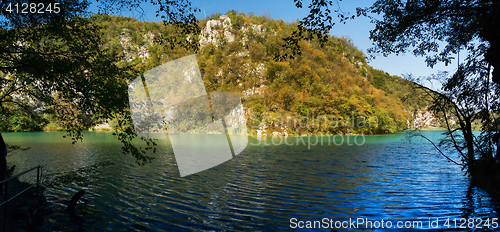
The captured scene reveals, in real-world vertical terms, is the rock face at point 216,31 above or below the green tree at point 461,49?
above

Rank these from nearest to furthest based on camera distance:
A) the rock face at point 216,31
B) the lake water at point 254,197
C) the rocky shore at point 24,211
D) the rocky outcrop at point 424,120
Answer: the rocky shore at point 24,211, the lake water at point 254,197, the rocky outcrop at point 424,120, the rock face at point 216,31

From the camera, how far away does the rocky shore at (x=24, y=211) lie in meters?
5.69

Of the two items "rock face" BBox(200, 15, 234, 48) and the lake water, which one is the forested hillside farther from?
the lake water

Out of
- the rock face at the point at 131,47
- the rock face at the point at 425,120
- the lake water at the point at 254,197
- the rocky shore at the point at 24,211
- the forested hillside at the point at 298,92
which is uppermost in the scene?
the rock face at the point at 131,47

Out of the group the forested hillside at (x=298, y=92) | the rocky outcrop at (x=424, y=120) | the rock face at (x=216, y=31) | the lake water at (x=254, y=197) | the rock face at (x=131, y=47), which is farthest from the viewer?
the rock face at (x=131, y=47)

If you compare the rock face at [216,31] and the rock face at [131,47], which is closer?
the rock face at [216,31]

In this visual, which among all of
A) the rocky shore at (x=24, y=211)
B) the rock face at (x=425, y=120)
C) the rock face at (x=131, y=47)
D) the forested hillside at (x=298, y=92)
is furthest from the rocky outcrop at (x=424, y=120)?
the rock face at (x=131, y=47)

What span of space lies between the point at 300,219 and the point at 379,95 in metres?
59.0

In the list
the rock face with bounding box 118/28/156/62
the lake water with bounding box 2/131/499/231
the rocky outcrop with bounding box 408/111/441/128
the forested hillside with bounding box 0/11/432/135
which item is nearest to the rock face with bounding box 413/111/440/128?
the rocky outcrop with bounding box 408/111/441/128

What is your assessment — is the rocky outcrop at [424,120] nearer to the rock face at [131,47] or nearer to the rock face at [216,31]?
the rock face at [216,31]

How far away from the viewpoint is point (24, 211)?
6535 mm

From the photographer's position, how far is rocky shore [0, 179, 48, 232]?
18.7 ft

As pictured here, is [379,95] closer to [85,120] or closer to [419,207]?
[419,207]

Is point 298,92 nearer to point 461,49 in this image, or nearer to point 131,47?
point 461,49
